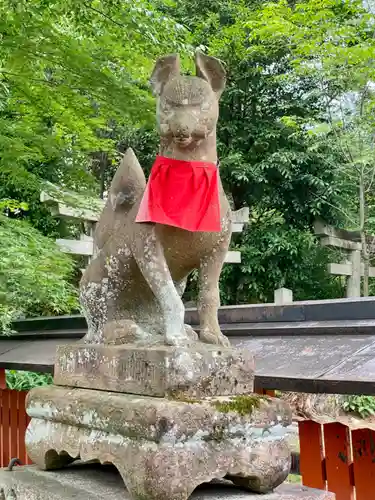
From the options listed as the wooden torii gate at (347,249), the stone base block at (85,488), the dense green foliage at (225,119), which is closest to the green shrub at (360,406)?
the dense green foliage at (225,119)

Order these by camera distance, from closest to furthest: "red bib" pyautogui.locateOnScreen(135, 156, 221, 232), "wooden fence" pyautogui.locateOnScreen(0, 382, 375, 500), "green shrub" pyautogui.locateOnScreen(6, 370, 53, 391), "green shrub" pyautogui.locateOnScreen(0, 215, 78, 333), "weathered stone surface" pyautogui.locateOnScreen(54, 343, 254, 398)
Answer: "weathered stone surface" pyautogui.locateOnScreen(54, 343, 254, 398), "red bib" pyautogui.locateOnScreen(135, 156, 221, 232), "wooden fence" pyautogui.locateOnScreen(0, 382, 375, 500), "green shrub" pyautogui.locateOnScreen(0, 215, 78, 333), "green shrub" pyautogui.locateOnScreen(6, 370, 53, 391)

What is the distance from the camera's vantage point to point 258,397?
1.82 meters

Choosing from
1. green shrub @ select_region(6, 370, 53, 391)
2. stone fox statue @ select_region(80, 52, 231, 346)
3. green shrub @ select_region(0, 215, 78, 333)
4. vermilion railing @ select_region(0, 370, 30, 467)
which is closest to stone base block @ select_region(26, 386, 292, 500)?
stone fox statue @ select_region(80, 52, 231, 346)

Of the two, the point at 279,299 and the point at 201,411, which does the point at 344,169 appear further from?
the point at 201,411

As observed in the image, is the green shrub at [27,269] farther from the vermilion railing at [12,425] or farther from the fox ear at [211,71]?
the fox ear at [211,71]

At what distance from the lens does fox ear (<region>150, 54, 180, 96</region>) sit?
6.44 feet

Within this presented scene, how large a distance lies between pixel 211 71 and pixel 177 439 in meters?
1.25

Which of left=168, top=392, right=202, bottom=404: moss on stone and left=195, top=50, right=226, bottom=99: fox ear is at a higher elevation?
left=195, top=50, right=226, bottom=99: fox ear

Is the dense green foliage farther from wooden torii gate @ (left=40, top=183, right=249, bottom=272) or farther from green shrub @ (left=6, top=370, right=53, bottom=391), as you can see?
green shrub @ (left=6, top=370, right=53, bottom=391)

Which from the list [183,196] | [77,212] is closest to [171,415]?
[183,196]

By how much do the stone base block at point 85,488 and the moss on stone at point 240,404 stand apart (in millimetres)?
262

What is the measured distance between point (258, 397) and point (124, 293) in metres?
0.65

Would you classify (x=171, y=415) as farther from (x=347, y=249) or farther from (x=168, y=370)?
(x=347, y=249)

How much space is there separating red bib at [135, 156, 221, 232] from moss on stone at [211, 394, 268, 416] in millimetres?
559
